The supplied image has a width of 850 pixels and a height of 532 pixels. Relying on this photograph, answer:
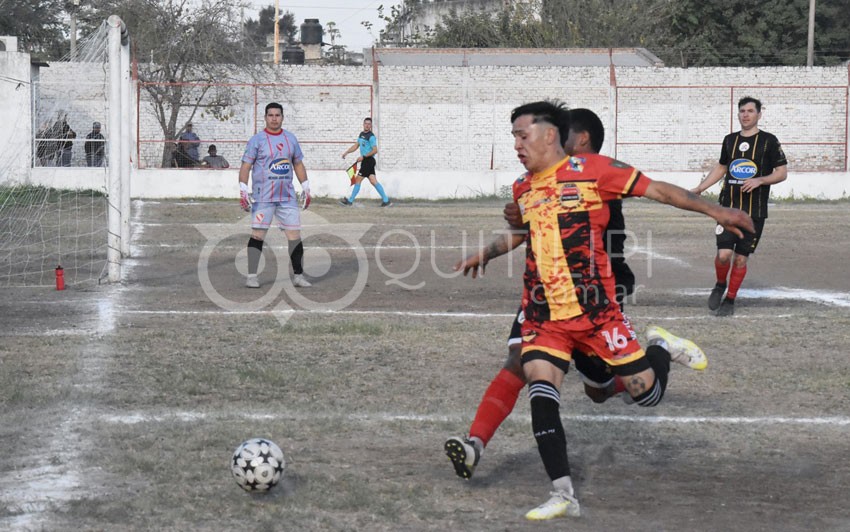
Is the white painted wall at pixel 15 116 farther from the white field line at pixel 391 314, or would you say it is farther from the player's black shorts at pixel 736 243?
the player's black shorts at pixel 736 243

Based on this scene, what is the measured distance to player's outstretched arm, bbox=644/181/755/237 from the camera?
16.2 ft

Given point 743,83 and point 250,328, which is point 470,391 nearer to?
point 250,328

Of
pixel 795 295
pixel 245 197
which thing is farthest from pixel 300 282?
pixel 795 295

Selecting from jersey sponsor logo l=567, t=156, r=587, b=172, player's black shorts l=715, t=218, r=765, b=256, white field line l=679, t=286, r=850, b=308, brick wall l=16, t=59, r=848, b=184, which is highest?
brick wall l=16, t=59, r=848, b=184

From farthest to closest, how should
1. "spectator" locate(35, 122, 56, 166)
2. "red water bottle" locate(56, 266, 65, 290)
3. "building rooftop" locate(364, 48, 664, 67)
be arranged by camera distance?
"building rooftop" locate(364, 48, 664, 67) < "spectator" locate(35, 122, 56, 166) < "red water bottle" locate(56, 266, 65, 290)

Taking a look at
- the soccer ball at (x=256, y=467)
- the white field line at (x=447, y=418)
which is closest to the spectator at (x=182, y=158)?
the white field line at (x=447, y=418)

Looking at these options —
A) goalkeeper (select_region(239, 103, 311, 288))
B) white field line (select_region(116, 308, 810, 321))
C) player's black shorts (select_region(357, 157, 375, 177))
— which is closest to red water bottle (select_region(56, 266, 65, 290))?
white field line (select_region(116, 308, 810, 321))

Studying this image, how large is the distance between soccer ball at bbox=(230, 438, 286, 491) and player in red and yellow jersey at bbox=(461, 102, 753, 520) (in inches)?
47.5

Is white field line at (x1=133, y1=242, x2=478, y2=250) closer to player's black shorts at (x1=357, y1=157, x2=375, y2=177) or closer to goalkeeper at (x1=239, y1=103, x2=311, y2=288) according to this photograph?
goalkeeper at (x1=239, y1=103, x2=311, y2=288)

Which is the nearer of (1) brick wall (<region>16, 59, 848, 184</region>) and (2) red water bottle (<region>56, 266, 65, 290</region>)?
(2) red water bottle (<region>56, 266, 65, 290</region>)

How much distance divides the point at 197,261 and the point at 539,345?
978 centimetres

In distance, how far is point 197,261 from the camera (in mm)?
14070

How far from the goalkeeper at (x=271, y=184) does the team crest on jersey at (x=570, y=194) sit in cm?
721

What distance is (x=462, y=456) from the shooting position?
491 cm
